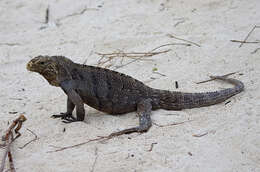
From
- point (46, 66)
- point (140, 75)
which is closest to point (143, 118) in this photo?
point (46, 66)

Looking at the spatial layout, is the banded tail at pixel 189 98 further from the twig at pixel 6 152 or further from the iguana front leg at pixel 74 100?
the twig at pixel 6 152

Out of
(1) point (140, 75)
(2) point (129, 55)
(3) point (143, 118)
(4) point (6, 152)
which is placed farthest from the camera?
(2) point (129, 55)

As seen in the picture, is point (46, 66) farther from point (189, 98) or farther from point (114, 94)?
point (189, 98)

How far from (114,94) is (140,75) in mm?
1415

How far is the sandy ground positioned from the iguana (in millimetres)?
154

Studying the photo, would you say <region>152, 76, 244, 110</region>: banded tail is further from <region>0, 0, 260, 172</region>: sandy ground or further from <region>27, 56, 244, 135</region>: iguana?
<region>0, 0, 260, 172</region>: sandy ground

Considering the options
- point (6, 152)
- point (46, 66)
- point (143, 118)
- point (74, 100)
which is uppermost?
point (46, 66)

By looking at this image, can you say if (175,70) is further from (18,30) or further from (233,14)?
(18,30)

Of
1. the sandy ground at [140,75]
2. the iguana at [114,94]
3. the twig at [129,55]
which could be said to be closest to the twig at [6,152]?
the sandy ground at [140,75]

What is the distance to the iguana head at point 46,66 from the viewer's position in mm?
5410

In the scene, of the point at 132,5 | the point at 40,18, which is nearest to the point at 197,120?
the point at 132,5

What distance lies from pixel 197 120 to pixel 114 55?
3060 mm

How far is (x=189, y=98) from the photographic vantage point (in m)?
5.77

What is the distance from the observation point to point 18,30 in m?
9.13
